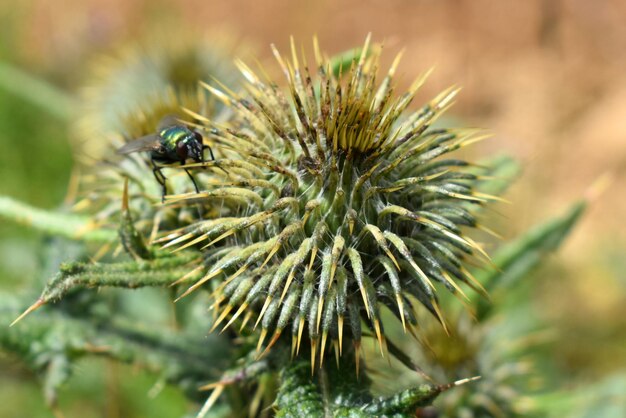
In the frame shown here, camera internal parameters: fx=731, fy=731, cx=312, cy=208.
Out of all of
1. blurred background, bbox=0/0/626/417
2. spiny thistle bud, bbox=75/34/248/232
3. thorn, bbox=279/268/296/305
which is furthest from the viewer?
blurred background, bbox=0/0/626/417

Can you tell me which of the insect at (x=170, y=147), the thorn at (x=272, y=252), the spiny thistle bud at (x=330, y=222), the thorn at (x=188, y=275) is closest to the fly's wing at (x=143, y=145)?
the insect at (x=170, y=147)

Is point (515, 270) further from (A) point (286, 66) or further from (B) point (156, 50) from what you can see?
(B) point (156, 50)

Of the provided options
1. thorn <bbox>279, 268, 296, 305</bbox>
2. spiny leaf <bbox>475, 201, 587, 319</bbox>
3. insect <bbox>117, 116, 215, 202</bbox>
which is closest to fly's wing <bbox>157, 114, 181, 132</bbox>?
insect <bbox>117, 116, 215, 202</bbox>

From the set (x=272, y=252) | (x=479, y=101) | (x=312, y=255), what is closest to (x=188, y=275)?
(x=272, y=252)

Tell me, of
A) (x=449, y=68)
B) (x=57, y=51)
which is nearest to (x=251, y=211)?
(x=57, y=51)

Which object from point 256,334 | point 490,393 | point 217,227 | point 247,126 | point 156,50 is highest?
point 156,50

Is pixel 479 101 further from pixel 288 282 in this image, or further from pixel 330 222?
pixel 288 282

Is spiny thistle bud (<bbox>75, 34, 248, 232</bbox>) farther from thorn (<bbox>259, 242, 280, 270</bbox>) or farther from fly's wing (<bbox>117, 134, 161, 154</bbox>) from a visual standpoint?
thorn (<bbox>259, 242, 280, 270</bbox>)

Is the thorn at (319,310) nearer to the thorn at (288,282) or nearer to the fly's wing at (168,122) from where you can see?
the thorn at (288,282)
